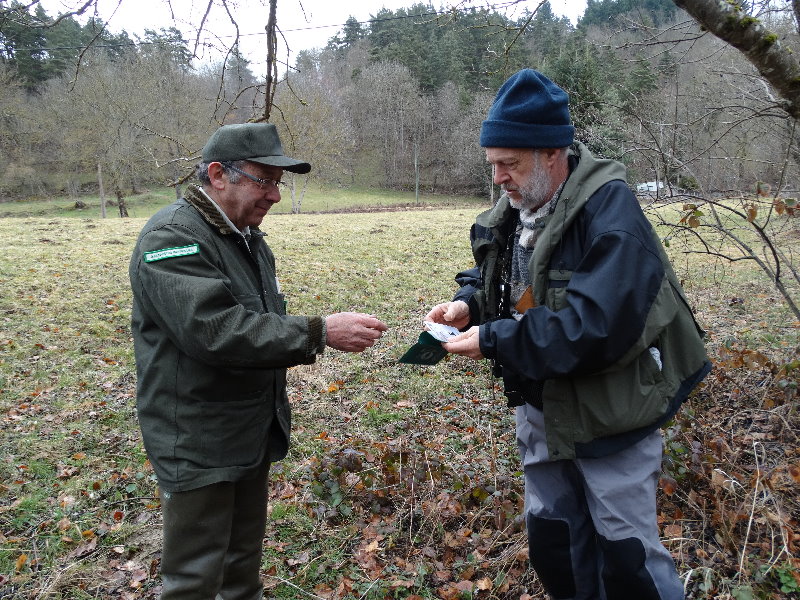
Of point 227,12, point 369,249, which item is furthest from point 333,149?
point 227,12

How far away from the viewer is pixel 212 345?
2.24m

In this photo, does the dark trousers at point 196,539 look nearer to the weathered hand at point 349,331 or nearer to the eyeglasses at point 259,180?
the weathered hand at point 349,331

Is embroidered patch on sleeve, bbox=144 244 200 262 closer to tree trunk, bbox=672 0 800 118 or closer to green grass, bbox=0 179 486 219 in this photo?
tree trunk, bbox=672 0 800 118

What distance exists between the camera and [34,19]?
454cm

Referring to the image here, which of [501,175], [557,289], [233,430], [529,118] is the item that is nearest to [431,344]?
[557,289]

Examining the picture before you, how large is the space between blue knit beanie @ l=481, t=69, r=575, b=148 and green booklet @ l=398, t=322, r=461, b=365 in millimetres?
859

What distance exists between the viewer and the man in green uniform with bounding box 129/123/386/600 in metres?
2.28

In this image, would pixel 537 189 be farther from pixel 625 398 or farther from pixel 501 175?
pixel 625 398

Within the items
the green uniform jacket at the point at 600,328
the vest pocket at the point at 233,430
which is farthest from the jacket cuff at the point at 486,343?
the vest pocket at the point at 233,430

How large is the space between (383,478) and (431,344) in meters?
1.88

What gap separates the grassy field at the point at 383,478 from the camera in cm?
323

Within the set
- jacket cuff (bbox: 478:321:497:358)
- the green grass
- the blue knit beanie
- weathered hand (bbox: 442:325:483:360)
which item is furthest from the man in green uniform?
the green grass

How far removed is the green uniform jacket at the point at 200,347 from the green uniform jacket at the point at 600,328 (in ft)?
3.13

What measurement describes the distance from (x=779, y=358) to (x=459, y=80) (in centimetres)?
4208
